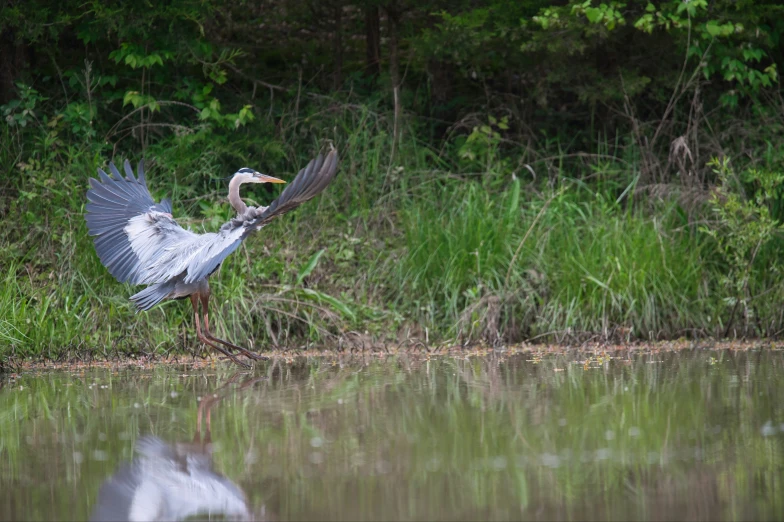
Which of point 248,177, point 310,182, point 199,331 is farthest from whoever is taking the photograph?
point 248,177

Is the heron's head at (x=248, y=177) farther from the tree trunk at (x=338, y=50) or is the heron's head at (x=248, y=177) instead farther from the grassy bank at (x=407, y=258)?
the tree trunk at (x=338, y=50)

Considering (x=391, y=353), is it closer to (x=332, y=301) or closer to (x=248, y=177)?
(x=332, y=301)

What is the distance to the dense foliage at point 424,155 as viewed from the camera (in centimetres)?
857

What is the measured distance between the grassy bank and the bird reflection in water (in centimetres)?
347

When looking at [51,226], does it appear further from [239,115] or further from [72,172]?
[239,115]

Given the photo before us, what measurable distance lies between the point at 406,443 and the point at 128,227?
160 inches

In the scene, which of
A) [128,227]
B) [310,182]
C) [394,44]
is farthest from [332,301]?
[394,44]

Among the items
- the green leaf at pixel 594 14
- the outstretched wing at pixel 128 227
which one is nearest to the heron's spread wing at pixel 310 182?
the outstretched wing at pixel 128 227

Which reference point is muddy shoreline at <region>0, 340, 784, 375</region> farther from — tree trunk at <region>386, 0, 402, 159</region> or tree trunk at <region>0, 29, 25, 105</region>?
tree trunk at <region>0, 29, 25, 105</region>

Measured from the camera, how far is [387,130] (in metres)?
10.8

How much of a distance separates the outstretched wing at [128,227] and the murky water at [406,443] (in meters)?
1.00

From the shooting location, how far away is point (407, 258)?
9.15 metres

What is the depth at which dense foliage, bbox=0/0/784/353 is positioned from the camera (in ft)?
28.1

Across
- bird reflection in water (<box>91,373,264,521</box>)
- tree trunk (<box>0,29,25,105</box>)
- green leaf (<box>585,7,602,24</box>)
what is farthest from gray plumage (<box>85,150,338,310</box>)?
green leaf (<box>585,7,602,24</box>)
